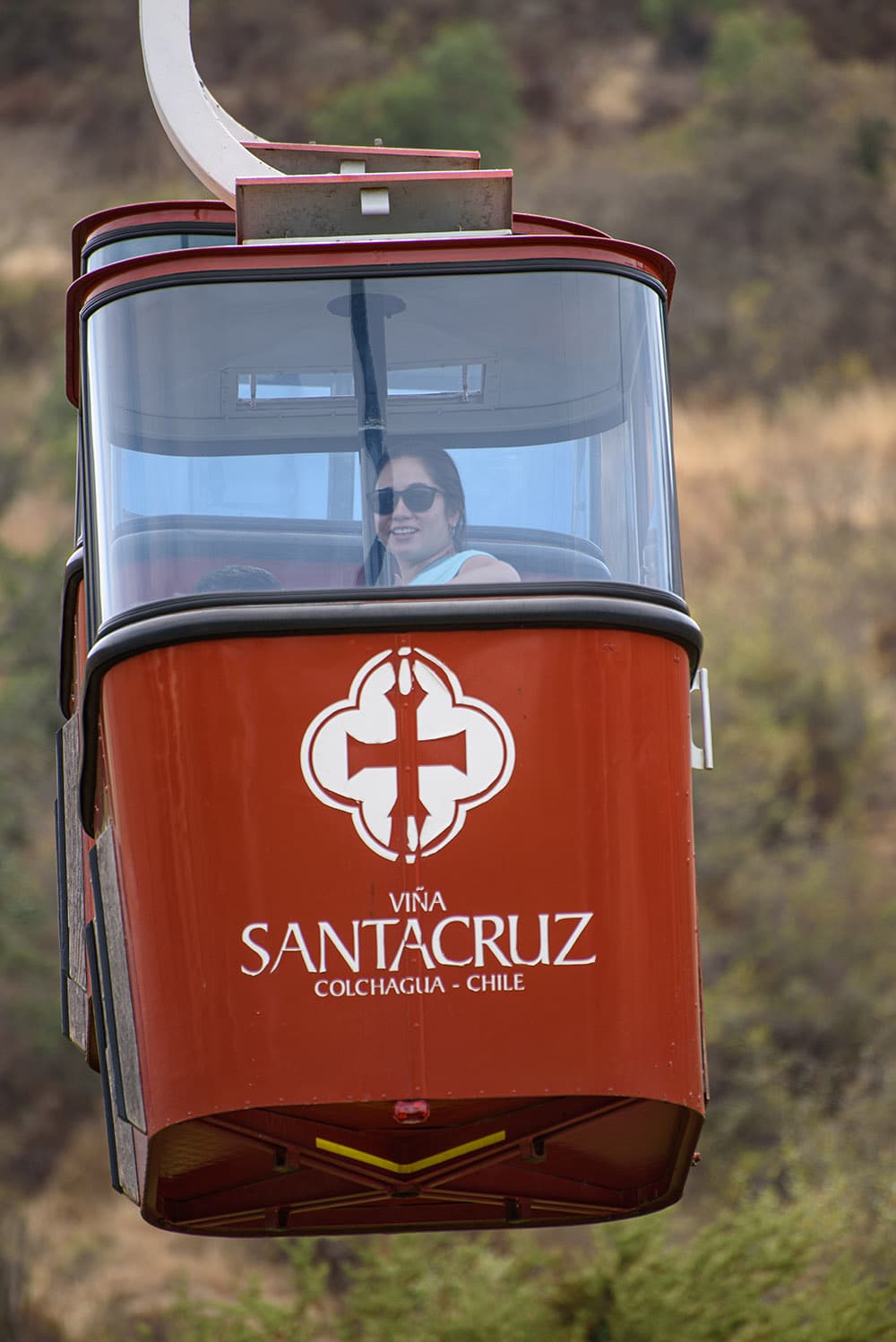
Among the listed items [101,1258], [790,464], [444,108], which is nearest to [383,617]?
[101,1258]

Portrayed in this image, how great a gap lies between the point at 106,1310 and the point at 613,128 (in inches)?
1071

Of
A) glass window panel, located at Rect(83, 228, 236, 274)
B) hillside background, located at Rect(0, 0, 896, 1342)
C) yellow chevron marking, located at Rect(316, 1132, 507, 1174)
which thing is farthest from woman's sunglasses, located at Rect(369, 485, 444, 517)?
hillside background, located at Rect(0, 0, 896, 1342)

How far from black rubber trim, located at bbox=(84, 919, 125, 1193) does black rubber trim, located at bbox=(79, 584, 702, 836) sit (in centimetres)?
86

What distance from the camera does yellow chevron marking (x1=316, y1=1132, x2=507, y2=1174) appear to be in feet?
15.6

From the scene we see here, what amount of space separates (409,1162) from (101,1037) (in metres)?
0.82

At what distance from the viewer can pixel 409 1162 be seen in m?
4.90

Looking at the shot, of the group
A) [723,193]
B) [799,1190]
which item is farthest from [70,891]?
[723,193]

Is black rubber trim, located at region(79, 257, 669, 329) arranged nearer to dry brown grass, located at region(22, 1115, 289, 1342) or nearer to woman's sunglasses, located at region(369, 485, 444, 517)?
woman's sunglasses, located at region(369, 485, 444, 517)

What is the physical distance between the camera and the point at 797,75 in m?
32.0

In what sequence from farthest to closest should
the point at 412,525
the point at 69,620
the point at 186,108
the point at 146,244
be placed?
the point at 69,620, the point at 146,244, the point at 186,108, the point at 412,525

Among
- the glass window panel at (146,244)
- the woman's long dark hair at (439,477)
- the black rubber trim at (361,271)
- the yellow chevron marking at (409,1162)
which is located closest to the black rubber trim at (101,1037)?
the yellow chevron marking at (409,1162)

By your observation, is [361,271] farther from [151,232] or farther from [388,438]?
[151,232]

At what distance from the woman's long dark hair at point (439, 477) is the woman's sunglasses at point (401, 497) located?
5 cm

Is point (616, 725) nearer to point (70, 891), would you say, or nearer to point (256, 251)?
point (256, 251)
